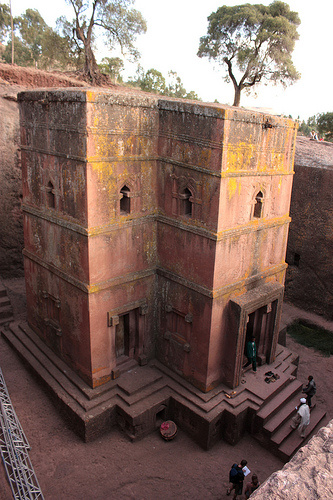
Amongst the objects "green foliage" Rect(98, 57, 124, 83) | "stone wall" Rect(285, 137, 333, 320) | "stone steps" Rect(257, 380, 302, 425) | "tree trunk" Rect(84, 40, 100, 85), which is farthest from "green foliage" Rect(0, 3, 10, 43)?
"stone steps" Rect(257, 380, 302, 425)

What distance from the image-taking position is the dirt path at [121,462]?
8.00 meters

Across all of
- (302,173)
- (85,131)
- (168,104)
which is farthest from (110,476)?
(302,173)

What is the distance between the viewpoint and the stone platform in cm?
899

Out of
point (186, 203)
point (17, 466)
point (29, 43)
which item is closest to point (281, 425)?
point (186, 203)

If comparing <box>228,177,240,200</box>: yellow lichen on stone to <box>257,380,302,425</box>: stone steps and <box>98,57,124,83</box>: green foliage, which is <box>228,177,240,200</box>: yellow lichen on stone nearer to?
<box>257,380,302,425</box>: stone steps

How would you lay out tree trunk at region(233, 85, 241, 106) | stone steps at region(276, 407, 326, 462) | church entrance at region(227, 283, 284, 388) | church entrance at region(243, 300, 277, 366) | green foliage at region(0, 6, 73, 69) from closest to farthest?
stone steps at region(276, 407, 326, 462) → church entrance at region(227, 283, 284, 388) → church entrance at region(243, 300, 277, 366) → tree trunk at region(233, 85, 241, 106) → green foliage at region(0, 6, 73, 69)

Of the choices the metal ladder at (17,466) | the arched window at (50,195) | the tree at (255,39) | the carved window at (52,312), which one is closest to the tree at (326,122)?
the tree at (255,39)

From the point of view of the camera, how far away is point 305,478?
96.7 inches

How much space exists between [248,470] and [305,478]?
242 inches

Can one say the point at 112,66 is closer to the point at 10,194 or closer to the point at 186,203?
the point at 10,194

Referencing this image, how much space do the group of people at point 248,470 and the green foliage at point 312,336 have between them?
3.60m

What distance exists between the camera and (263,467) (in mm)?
8711

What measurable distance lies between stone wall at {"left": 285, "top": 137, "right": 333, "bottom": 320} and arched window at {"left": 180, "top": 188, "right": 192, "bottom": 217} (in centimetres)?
822

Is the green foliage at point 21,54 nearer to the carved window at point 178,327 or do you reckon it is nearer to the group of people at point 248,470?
the carved window at point 178,327
